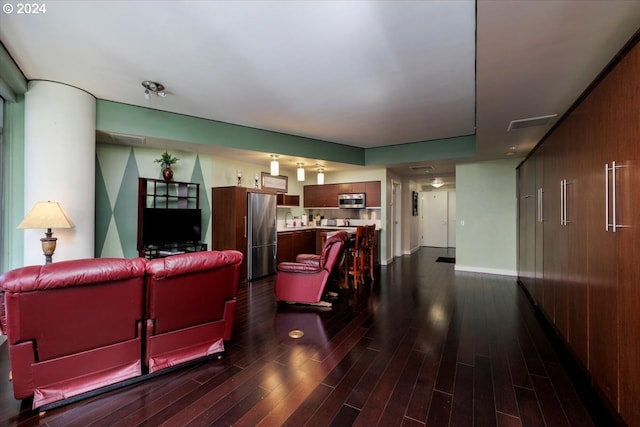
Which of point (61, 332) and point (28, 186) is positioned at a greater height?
point (28, 186)

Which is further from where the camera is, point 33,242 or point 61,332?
point 33,242

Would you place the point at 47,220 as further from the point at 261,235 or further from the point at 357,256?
the point at 357,256

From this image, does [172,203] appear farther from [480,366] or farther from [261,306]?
[480,366]

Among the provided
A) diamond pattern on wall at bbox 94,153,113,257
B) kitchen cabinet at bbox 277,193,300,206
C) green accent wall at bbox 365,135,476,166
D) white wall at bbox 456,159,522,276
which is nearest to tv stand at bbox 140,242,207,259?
diamond pattern on wall at bbox 94,153,113,257

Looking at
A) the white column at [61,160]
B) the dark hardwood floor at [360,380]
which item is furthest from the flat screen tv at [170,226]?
the dark hardwood floor at [360,380]

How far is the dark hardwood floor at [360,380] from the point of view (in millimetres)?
1759

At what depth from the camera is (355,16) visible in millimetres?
1991

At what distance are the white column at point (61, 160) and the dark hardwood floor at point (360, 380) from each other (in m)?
1.12

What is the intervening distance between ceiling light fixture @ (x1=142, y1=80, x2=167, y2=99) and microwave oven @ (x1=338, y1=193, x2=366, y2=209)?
4.87 meters

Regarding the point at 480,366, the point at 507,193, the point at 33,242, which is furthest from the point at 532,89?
the point at 33,242

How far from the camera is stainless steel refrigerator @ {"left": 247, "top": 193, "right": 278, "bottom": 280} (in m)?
5.27

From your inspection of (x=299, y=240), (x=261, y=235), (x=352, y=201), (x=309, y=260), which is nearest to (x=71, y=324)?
(x=309, y=260)

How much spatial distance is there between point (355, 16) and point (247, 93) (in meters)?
1.74

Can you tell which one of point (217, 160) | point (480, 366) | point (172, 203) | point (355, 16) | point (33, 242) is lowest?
point (480, 366)
